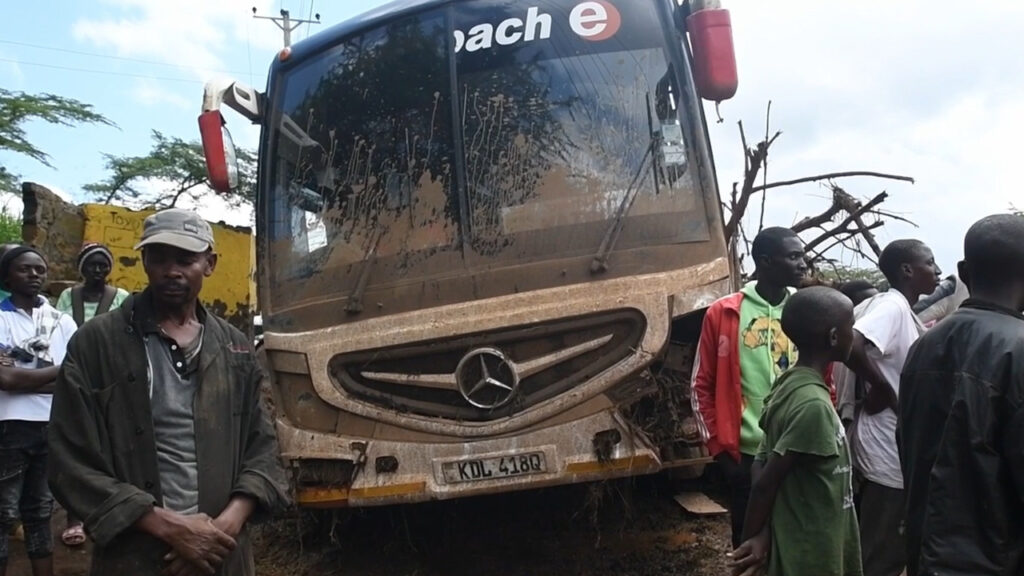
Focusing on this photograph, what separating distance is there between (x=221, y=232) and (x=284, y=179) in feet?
17.1

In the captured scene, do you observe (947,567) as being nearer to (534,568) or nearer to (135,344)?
(135,344)

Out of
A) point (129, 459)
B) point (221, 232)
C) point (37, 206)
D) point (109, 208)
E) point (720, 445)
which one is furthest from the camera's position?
point (221, 232)

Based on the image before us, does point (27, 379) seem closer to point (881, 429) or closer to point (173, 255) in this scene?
point (173, 255)

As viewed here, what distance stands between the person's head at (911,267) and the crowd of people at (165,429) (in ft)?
7.56

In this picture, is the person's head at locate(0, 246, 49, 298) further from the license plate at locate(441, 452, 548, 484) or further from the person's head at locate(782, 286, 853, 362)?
the person's head at locate(782, 286, 853, 362)

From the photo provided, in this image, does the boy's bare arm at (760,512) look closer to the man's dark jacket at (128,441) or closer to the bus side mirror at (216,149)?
the man's dark jacket at (128,441)

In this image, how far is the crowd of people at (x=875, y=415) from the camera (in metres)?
1.71

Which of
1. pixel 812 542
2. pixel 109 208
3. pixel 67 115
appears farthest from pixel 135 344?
pixel 67 115

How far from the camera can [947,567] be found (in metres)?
1.74

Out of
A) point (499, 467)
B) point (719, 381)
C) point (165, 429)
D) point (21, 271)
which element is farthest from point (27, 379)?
point (719, 381)

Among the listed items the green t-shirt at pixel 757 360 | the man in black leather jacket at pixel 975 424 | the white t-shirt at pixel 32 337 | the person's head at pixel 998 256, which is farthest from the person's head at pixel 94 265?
the person's head at pixel 998 256

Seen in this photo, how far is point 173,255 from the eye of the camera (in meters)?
2.16

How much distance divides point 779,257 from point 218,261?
685cm

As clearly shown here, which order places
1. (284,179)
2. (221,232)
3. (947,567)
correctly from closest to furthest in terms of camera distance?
(947,567)
(284,179)
(221,232)
